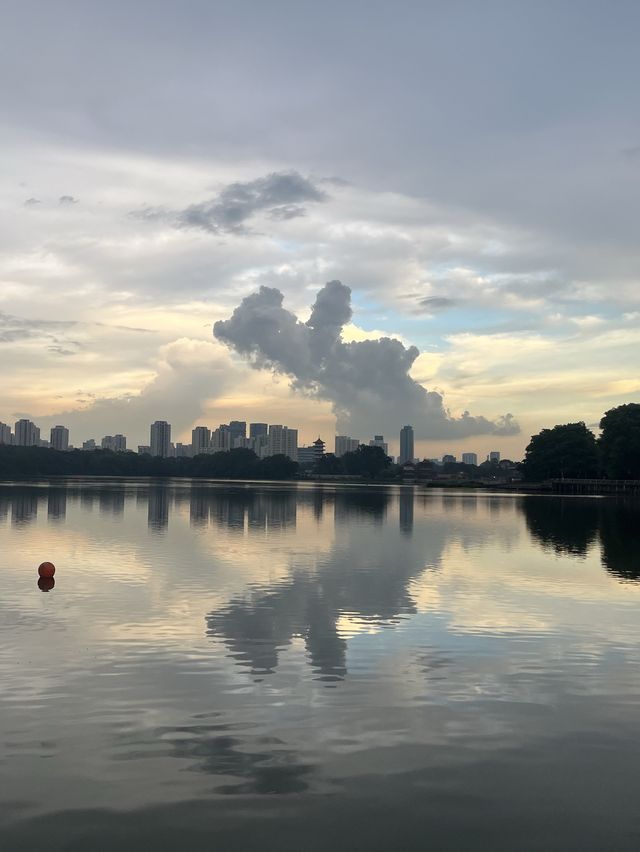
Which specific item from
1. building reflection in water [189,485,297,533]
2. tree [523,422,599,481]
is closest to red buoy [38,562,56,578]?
building reflection in water [189,485,297,533]

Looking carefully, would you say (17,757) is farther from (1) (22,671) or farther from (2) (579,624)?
(2) (579,624)

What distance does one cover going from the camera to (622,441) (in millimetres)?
147250

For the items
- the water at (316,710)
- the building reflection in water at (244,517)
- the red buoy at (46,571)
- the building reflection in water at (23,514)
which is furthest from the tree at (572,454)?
the red buoy at (46,571)

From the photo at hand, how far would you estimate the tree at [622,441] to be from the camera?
14725 centimetres

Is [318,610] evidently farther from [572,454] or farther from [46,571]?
[572,454]

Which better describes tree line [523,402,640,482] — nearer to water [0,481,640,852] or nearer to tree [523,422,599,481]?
→ tree [523,422,599,481]

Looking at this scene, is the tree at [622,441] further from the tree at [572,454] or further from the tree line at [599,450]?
the tree at [572,454]

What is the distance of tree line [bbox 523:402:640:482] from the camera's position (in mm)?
148625

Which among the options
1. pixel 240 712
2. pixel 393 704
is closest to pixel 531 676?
pixel 393 704

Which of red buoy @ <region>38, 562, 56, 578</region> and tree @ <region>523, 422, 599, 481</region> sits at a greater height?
tree @ <region>523, 422, 599, 481</region>

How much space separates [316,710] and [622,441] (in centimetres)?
14398

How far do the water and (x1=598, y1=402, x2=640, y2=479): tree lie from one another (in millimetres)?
121568

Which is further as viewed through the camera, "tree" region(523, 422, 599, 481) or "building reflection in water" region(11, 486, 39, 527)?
"tree" region(523, 422, 599, 481)

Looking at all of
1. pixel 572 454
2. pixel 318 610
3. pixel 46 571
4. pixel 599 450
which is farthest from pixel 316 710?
pixel 572 454
